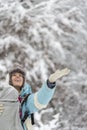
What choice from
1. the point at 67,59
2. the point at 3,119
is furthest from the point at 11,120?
the point at 67,59

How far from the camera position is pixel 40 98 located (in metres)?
3.05

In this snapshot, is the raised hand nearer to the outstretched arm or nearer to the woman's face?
the outstretched arm

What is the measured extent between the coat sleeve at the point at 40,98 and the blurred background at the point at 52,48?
170 inches

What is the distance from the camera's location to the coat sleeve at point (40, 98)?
2967mm

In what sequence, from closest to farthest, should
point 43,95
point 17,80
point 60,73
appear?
point 60,73, point 43,95, point 17,80

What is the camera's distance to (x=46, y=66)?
851 cm

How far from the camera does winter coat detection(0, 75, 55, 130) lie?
2992 mm

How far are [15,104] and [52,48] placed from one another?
5.83 metres

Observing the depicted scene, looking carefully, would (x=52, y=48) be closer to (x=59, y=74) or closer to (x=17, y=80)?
(x=17, y=80)

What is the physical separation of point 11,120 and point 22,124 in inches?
4.7

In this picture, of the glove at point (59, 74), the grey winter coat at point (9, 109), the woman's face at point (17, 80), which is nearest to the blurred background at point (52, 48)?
the woman's face at point (17, 80)

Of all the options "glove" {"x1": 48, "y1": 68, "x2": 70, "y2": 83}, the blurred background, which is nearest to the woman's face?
"glove" {"x1": 48, "y1": 68, "x2": 70, "y2": 83}

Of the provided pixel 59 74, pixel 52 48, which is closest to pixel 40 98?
pixel 59 74

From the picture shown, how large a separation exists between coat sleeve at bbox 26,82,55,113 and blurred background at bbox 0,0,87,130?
4324mm
